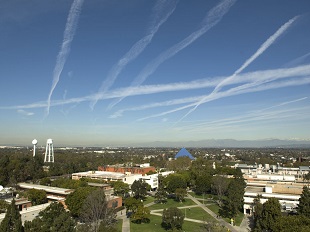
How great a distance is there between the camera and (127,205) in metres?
38.5

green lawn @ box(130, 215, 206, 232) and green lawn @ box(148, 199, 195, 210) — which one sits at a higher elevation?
green lawn @ box(130, 215, 206, 232)


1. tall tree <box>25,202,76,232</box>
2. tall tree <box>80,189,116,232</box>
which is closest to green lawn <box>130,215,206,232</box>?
tall tree <box>80,189,116,232</box>

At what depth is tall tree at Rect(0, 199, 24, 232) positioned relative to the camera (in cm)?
2523

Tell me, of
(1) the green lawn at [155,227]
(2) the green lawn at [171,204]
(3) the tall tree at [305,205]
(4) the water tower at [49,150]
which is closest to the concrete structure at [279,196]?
(3) the tall tree at [305,205]

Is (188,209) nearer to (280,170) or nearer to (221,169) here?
(221,169)

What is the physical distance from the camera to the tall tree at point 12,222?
2523 centimetres

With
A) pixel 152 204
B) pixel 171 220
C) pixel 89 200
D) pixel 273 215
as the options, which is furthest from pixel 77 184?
pixel 273 215

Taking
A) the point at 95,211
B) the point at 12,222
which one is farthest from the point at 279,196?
the point at 12,222

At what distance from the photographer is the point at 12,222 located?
26.3 meters

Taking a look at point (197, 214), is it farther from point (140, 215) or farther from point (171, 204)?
point (140, 215)

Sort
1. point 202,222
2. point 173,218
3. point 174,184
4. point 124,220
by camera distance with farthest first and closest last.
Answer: point 174,184 → point 124,220 → point 202,222 → point 173,218

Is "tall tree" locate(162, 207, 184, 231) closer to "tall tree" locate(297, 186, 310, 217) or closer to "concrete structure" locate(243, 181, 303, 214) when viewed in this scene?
"tall tree" locate(297, 186, 310, 217)

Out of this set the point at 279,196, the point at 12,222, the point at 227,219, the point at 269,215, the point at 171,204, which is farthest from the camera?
the point at 171,204

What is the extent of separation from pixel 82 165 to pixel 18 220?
6334cm
